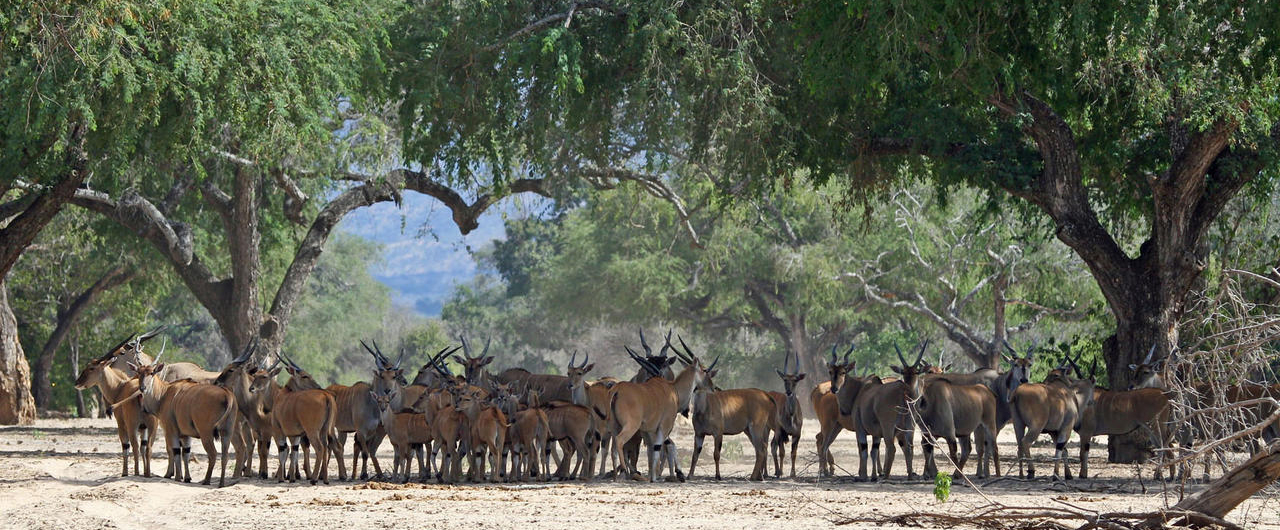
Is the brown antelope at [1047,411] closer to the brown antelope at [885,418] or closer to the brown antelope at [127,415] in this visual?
the brown antelope at [885,418]

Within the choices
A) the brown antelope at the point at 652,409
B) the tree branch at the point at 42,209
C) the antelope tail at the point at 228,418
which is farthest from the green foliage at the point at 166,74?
the brown antelope at the point at 652,409

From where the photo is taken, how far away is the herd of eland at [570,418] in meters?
16.6

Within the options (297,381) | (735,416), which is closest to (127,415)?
(297,381)

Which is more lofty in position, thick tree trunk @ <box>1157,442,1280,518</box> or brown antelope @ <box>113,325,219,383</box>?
brown antelope @ <box>113,325,219,383</box>

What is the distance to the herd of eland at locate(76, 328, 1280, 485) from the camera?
16625 mm

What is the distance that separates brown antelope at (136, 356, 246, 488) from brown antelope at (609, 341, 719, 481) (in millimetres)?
4166

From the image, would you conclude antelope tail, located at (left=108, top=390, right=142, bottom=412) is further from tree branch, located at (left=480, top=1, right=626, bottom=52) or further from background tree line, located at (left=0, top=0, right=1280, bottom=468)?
tree branch, located at (left=480, top=1, right=626, bottom=52)

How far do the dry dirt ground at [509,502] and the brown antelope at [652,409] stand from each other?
53cm

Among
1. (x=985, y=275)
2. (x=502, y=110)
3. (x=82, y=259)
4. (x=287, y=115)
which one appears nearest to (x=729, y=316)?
(x=985, y=275)

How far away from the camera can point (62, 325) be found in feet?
119

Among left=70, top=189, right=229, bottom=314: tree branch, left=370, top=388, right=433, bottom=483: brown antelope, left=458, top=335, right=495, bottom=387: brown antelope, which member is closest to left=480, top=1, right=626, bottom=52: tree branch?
left=458, top=335, right=495, bottom=387: brown antelope

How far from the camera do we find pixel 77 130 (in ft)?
60.3

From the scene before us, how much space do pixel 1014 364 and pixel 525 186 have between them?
1133 centimetres

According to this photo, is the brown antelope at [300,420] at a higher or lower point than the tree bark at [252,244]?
lower
